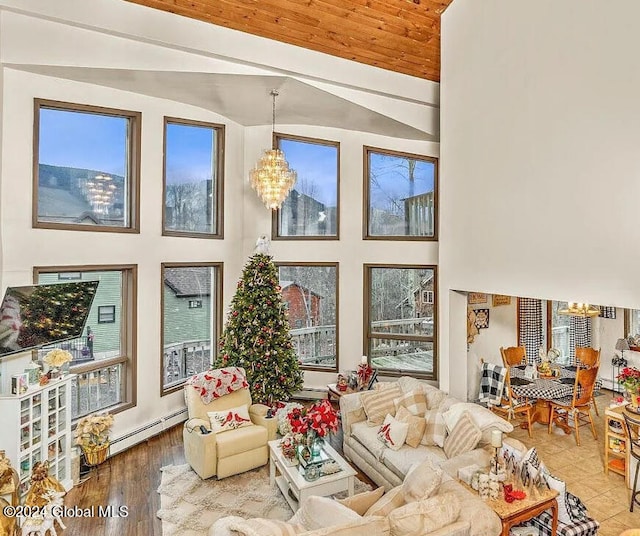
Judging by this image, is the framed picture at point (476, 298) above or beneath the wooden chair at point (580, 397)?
above

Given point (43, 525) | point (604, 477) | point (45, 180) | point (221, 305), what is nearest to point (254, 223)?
point (221, 305)

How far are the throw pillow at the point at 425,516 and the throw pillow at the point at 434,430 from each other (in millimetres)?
1670

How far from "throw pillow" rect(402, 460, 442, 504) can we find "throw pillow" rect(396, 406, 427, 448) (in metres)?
1.32

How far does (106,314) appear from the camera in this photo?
5.59 metres

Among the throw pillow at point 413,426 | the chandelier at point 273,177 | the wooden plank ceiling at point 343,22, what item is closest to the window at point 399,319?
the chandelier at point 273,177

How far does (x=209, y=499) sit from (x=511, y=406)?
14.4ft

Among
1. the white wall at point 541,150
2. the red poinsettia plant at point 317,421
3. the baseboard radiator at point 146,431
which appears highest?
the white wall at point 541,150

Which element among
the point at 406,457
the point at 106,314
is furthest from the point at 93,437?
the point at 406,457

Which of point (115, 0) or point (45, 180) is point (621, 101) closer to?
point (115, 0)

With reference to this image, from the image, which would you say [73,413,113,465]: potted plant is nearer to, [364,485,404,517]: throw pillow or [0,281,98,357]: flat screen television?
[0,281,98,357]: flat screen television

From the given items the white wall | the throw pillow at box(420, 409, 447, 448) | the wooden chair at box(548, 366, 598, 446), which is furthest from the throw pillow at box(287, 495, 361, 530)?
the wooden chair at box(548, 366, 598, 446)

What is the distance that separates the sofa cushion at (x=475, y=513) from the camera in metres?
2.95

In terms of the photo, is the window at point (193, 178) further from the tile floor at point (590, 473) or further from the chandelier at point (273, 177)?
the tile floor at point (590, 473)

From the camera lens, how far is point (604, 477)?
4965mm
